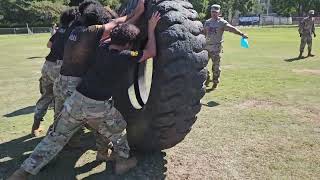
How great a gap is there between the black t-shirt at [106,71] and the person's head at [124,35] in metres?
0.08

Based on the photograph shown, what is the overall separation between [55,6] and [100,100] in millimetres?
41874

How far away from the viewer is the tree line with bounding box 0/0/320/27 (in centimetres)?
5766

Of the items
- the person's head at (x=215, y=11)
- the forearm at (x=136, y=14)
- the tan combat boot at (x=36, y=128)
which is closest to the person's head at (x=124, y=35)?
the forearm at (x=136, y=14)

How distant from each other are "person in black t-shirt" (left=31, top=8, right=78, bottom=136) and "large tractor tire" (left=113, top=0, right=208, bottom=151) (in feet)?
5.69

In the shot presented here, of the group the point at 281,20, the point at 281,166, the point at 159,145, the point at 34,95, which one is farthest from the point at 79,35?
the point at 281,20

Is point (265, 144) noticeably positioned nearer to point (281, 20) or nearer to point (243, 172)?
point (243, 172)

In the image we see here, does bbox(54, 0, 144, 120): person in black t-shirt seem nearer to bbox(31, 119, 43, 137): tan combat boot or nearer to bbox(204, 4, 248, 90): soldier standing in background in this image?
bbox(31, 119, 43, 137): tan combat boot

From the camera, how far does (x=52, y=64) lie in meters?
6.44

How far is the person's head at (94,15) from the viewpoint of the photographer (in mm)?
4961

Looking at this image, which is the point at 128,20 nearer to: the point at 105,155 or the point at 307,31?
the point at 105,155

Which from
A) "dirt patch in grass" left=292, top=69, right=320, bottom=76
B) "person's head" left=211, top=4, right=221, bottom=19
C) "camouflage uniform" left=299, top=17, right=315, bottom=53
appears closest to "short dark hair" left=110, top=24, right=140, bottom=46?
"person's head" left=211, top=4, right=221, bottom=19

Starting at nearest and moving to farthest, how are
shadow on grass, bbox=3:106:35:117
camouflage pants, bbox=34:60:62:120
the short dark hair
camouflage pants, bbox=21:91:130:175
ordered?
the short dark hair < camouflage pants, bbox=21:91:130:175 < camouflage pants, bbox=34:60:62:120 < shadow on grass, bbox=3:106:35:117

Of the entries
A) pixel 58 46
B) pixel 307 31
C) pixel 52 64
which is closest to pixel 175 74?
pixel 58 46

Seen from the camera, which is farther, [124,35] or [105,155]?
[105,155]
